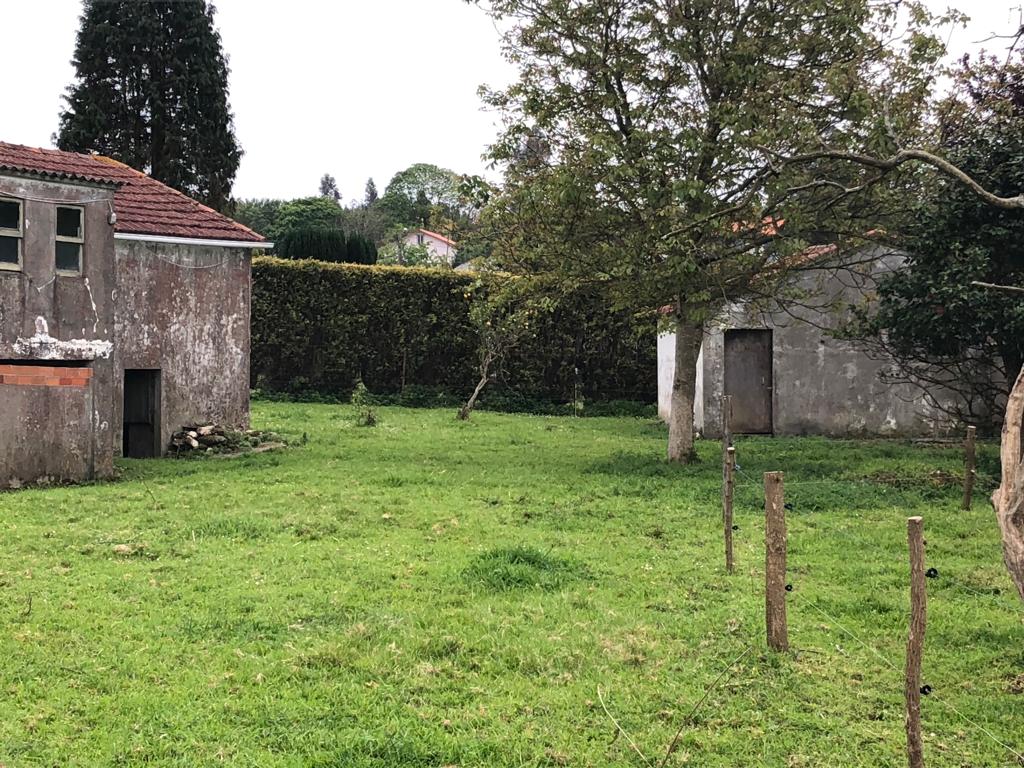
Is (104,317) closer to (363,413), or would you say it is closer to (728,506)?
(363,413)

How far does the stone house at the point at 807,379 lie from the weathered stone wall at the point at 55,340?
37.2 ft

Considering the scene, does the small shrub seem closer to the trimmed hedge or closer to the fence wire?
the trimmed hedge

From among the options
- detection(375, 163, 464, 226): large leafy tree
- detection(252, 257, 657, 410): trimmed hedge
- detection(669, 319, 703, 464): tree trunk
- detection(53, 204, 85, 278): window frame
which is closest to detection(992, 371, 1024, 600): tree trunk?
detection(669, 319, 703, 464): tree trunk

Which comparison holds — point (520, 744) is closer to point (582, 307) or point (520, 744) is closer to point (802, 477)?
point (802, 477)

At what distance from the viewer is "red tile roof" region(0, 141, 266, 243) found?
1372 cm

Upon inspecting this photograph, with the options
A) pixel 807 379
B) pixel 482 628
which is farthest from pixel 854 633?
pixel 807 379

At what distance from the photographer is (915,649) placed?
3.98m

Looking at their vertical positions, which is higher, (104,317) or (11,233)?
(11,233)

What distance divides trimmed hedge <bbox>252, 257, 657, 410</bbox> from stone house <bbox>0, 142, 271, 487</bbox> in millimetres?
6998

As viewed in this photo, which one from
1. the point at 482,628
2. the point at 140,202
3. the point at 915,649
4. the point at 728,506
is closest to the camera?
the point at 915,649

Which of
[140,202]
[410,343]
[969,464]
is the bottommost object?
[969,464]

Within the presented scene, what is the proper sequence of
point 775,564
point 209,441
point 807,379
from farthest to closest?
point 807,379
point 209,441
point 775,564

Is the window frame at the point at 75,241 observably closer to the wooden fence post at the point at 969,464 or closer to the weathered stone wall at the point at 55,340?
the weathered stone wall at the point at 55,340

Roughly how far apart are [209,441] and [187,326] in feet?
7.18
